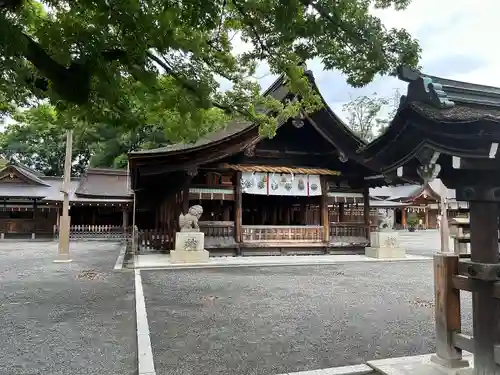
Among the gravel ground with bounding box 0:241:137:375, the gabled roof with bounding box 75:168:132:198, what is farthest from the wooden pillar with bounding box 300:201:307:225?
the gabled roof with bounding box 75:168:132:198

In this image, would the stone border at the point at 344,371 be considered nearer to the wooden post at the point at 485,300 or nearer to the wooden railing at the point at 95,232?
the wooden post at the point at 485,300

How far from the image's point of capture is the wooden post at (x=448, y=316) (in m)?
3.85

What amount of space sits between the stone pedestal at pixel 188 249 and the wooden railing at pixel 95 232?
14697mm

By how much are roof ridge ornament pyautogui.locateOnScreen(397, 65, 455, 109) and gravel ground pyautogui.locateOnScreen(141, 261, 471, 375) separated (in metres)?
2.72

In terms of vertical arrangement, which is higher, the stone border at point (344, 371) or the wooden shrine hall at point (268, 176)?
the wooden shrine hall at point (268, 176)

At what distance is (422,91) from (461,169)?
0.76 metres

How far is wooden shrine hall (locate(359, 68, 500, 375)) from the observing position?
3.16m

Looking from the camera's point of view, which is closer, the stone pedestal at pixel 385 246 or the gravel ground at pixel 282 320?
the gravel ground at pixel 282 320

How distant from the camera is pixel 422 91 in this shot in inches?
138

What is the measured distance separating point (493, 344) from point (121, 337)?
13.4 ft

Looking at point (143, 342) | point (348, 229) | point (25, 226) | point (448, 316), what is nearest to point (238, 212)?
point (348, 229)

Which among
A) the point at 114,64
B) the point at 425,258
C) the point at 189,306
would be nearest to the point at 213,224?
the point at 189,306

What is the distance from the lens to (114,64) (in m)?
5.03

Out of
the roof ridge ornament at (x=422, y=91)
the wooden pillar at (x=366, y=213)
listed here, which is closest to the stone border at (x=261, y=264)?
the wooden pillar at (x=366, y=213)
